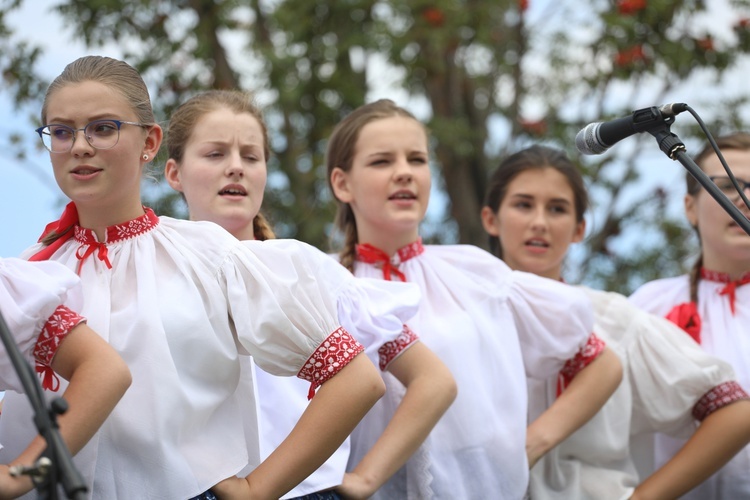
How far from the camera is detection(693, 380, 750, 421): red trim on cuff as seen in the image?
12.3 ft

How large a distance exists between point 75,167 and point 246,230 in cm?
93

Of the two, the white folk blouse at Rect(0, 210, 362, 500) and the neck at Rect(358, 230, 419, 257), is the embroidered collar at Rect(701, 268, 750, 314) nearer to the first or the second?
the neck at Rect(358, 230, 419, 257)

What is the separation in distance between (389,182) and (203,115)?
68 cm

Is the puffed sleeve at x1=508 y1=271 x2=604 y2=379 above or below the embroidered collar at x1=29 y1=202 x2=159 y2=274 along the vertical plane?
below

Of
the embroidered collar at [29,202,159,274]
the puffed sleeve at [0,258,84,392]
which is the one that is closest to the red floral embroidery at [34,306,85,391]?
the puffed sleeve at [0,258,84,392]

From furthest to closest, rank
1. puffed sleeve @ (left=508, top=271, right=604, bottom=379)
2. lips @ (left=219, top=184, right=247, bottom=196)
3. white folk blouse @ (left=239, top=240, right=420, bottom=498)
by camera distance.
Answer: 1. puffed sleeve @ (left=508, top=271, right=604, bottom=379)
2. lips @ (left=219, top=184, right=247, bottom=196)
3. white folk blouse @ (left=239, top=240, right=420, bottom=498)

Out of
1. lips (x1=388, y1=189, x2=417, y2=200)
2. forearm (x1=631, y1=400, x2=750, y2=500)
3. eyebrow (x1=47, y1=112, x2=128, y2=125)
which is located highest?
eyebrow (x1=47, y1=112, x2=128, y2=125)

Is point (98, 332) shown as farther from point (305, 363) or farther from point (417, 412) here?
point (417, 412)

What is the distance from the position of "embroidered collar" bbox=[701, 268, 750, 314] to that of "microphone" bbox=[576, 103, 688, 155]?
1.59m

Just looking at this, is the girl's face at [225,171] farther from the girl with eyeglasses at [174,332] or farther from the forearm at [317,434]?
the forearm at [317,434]

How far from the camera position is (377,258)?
3.75 meters

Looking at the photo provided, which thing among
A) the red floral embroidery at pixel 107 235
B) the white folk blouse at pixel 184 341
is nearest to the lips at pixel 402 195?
the white folk blouse at pixel 184 341

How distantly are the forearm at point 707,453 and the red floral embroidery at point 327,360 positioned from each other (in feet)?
5.32

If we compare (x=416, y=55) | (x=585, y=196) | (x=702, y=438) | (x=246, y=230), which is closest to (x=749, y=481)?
(x=702, y=438)
